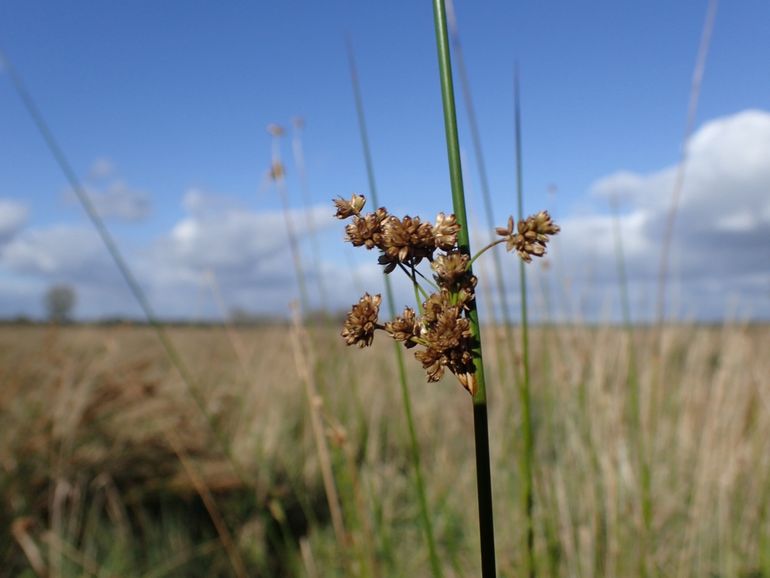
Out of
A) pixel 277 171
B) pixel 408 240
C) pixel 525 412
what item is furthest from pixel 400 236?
pixel 277 171

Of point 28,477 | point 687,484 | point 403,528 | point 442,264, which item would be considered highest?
point 442,264

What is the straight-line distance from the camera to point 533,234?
0.49 m

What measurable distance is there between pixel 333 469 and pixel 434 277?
240 cm

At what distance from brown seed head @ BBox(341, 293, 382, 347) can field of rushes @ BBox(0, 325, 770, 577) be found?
44.8 inches

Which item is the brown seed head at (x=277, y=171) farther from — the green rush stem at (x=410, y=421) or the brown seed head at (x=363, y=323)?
the brown seed head at (x=363, y=323)

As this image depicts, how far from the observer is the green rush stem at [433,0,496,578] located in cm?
44

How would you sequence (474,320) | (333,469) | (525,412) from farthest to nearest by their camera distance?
(333,469) < (525,412) < (474,320)

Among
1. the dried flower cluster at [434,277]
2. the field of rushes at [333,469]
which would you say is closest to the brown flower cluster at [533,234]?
the dried flower cluster at [434,277]

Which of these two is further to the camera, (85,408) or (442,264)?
(85,408)

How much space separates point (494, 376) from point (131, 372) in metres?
2.62

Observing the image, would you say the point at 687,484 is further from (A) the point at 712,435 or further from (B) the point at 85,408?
(B) the point at 85,408

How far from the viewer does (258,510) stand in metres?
2.75

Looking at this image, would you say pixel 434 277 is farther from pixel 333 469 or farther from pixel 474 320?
pixel 333 469

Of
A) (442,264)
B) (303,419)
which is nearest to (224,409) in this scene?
(303,419)
